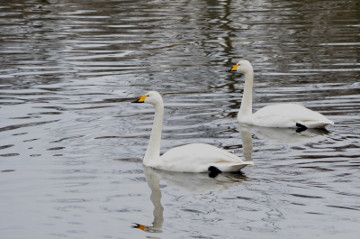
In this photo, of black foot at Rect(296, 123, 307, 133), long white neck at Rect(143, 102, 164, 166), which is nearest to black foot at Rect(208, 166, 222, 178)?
long white neck at Rect(143, 102, 164, 166)

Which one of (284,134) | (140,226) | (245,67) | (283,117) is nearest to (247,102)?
(245,67)

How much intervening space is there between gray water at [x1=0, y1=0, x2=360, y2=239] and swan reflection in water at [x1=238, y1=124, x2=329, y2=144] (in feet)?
0.10

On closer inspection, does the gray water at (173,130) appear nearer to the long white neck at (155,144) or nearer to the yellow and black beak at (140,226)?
the yellow and black beak at (140,226)

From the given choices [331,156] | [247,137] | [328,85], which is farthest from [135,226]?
[328,85]

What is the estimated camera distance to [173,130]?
41.4 feet

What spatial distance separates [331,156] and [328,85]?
208 inches

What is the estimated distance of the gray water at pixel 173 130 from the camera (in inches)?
345

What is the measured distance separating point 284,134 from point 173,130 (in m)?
1.62

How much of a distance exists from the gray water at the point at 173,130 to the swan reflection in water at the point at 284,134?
32 millimetres

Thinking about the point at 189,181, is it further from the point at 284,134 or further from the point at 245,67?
the point at 245,67

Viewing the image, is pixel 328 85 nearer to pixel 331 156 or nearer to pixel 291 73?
pixel 291 73

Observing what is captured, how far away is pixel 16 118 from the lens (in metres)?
13.7

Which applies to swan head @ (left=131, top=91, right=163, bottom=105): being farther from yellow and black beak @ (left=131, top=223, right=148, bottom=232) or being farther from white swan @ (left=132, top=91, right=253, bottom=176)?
yellow and black beak @ (left=131, top=223, right=148, bottom=232)

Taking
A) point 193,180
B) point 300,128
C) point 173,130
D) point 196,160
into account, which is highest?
point 196,160
